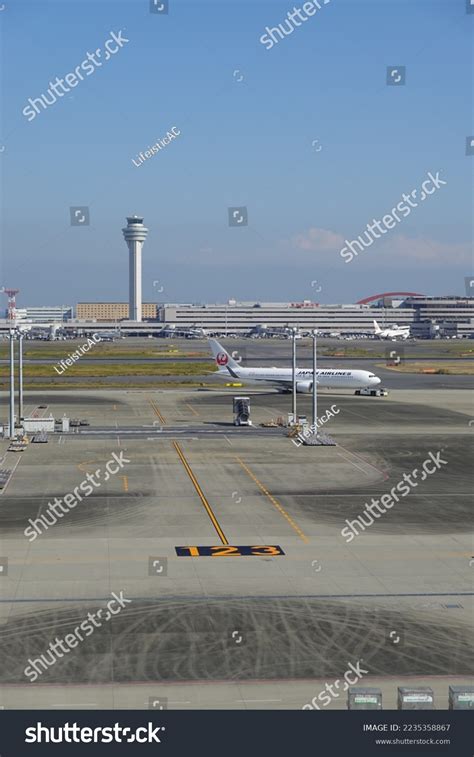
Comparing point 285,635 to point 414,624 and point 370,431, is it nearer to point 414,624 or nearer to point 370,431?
point 414,624

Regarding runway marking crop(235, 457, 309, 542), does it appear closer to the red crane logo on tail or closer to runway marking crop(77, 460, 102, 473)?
runway marking crop(77, 460, 102, 473)

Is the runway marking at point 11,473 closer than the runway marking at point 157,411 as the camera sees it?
Yes
